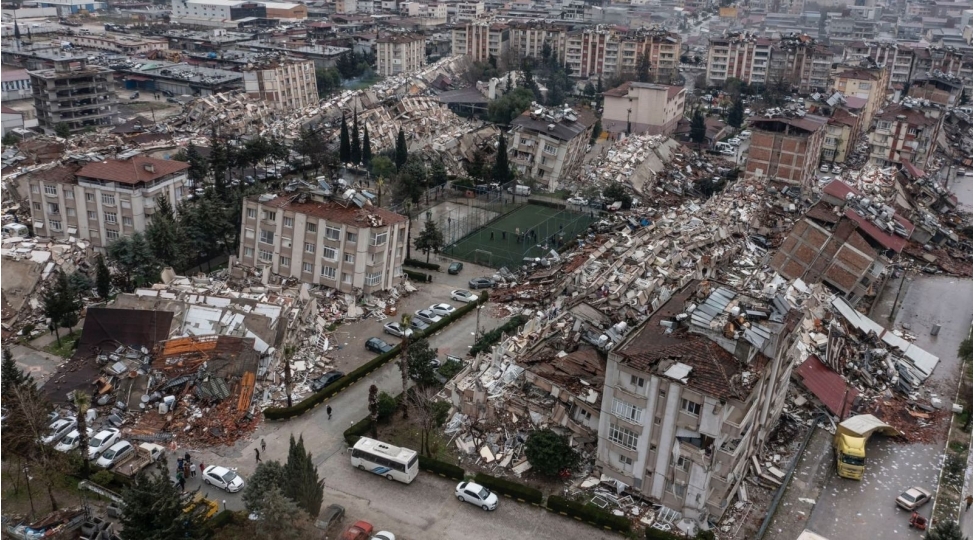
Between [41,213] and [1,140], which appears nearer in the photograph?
[41,213]

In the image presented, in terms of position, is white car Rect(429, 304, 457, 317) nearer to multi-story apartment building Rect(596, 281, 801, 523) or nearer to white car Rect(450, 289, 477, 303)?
white car Rect(450, 289, 477, 303)

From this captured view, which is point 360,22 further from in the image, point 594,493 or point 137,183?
point 594,493

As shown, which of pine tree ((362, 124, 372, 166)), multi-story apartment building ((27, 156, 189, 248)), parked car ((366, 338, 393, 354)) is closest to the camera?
parked car ((366, 338, 393, 354))

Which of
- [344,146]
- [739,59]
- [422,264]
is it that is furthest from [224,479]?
[739,59]

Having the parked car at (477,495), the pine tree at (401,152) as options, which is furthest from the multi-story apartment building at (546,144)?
the parked car at (477,495)

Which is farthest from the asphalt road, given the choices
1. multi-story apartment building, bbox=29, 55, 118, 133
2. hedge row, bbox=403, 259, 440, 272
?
multi-story apartment building, bbox=29, 55, 118, 133

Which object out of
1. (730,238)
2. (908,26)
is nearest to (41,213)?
(730,238)

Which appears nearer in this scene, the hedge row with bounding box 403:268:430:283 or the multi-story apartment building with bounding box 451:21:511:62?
the hedge row with bounding box 403:268:430:283
